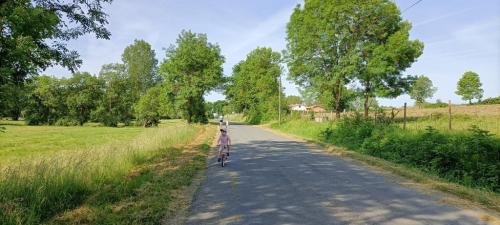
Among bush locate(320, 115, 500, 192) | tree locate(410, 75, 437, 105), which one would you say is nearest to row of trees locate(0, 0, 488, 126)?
bush locate(320, 115, 500, 192)

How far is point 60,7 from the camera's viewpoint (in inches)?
494

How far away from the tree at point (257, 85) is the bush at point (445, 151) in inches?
1998

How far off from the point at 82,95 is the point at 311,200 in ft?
229

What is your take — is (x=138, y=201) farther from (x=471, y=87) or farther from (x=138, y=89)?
(x=471, y=87)

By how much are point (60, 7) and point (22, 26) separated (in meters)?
1.99

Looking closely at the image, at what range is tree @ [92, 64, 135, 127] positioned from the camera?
72312 millimetres

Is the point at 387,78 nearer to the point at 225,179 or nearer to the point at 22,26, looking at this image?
the point at 225,179

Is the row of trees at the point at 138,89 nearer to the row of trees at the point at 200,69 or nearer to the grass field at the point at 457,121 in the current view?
the row of trees at the point at 200,69

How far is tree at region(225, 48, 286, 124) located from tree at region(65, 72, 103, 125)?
29.0 meters

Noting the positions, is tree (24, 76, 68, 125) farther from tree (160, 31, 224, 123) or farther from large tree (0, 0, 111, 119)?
large tree (0, 0, 111, 119)

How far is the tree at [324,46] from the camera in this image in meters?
40.0

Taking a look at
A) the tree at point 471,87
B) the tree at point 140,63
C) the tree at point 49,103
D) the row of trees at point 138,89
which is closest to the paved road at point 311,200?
the row of trees at point 138,89

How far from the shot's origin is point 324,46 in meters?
41.4

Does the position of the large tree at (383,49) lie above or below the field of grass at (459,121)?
above
